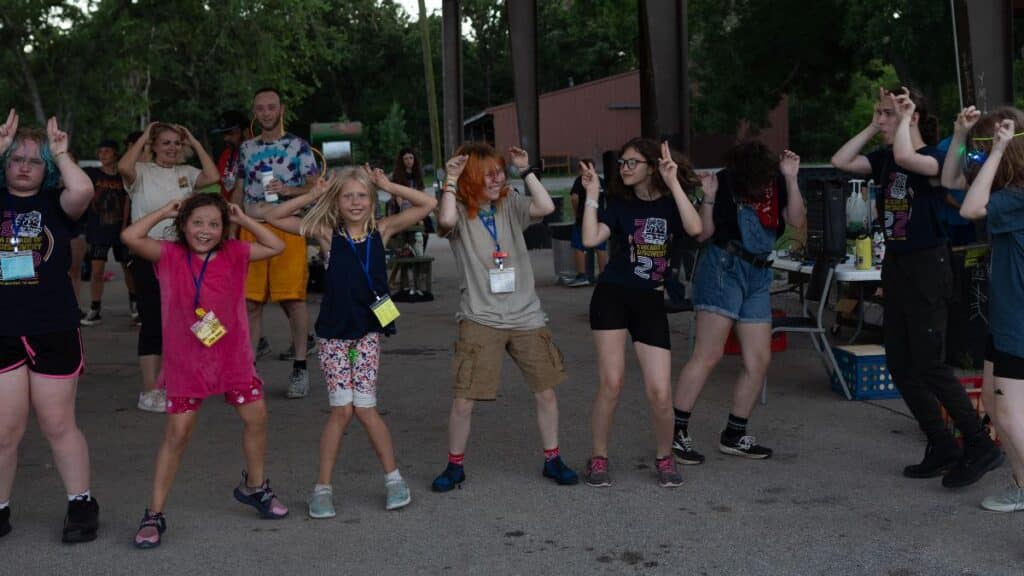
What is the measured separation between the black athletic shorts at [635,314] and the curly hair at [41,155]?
246 centimetres

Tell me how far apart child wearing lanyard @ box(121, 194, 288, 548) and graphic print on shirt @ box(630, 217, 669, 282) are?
6.07 feet

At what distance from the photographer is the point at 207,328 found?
4.87m

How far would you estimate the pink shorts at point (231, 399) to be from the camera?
4.91m

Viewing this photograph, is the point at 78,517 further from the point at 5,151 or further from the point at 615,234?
the point at 615,234

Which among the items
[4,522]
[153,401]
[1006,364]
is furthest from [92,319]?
[1006,364]

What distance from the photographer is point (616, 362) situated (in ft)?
18.5

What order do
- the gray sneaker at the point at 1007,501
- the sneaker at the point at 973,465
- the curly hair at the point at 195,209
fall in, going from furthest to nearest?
the sneaker at the point at 973,465 → the gray sneaker at the point at 1007,501 → the curly hair at the point at 195,209

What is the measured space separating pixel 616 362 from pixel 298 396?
9.98ft

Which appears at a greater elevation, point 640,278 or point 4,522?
point 640,278

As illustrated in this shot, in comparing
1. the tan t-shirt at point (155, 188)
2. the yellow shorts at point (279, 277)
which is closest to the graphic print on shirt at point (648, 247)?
the yellow shorts at point (279, 277)

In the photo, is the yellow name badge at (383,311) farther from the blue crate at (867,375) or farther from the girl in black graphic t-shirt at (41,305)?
the blue crate at (867,375)

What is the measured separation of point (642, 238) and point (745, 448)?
1370mm

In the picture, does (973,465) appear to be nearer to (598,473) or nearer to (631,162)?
(598,473)

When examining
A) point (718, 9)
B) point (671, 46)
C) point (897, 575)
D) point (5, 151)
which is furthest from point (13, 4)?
point (897, 575)
